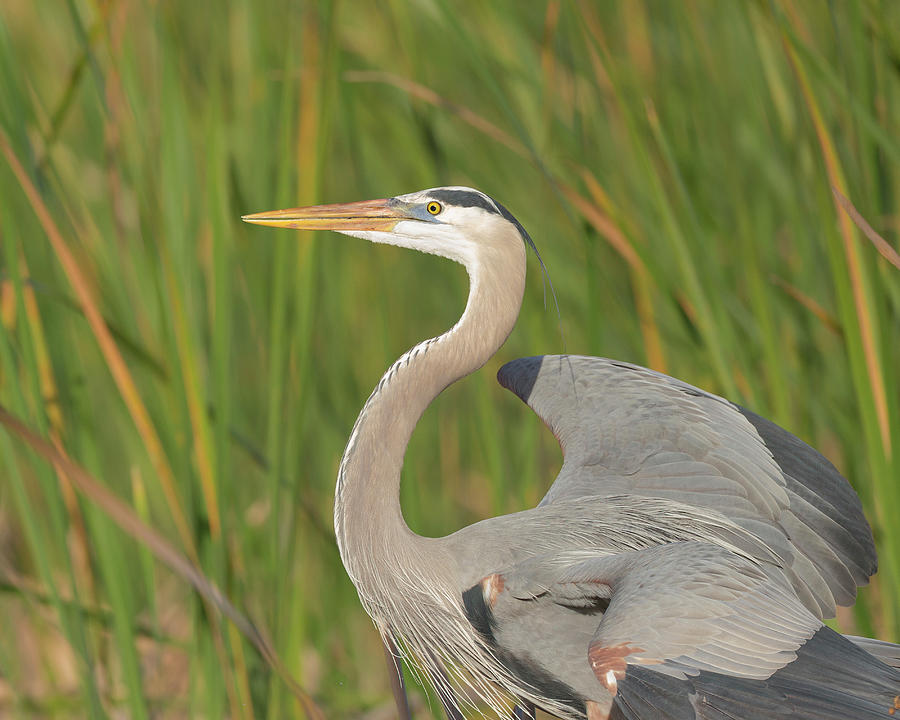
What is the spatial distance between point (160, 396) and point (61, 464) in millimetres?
942

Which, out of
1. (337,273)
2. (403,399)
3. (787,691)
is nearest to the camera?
(787,691)

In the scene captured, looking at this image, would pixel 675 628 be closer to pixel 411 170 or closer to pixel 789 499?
pixel 789 499

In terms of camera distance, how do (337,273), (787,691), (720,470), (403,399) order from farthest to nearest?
(337,273) < (720,470) < (403,399) < (787,691)

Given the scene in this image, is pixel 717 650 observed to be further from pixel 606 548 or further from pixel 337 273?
pixel 337 273

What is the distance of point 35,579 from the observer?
2910 millimetres

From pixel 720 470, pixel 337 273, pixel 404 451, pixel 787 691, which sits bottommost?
pixel 787 691

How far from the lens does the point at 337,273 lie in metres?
2.58

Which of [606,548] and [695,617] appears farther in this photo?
[606,548]

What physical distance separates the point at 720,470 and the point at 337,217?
0.94 metres

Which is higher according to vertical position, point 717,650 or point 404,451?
point 404,451

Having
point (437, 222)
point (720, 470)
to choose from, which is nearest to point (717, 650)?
point (720, 470)

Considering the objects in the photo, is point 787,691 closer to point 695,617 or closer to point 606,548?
point 695,617

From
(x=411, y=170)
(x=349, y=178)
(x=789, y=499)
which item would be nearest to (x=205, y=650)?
(x=789, y=499)

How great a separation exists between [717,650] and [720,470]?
653 millimetres
